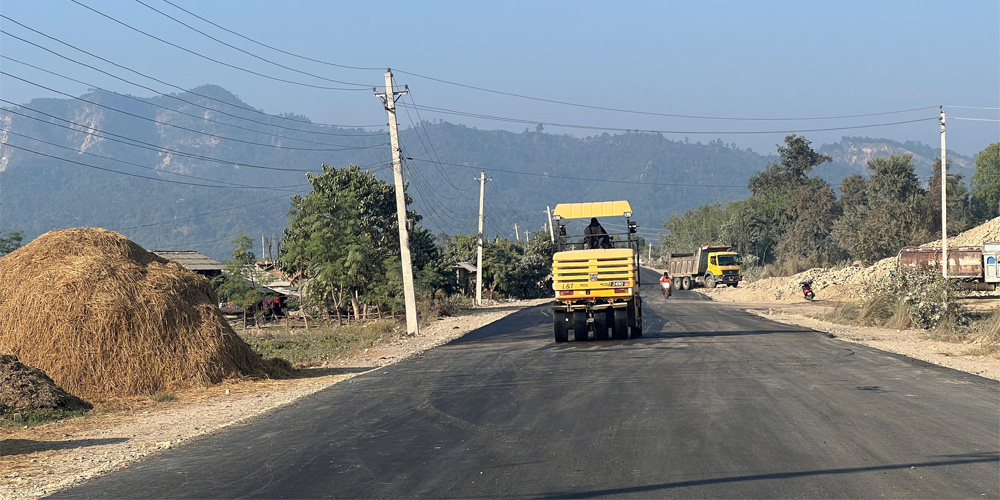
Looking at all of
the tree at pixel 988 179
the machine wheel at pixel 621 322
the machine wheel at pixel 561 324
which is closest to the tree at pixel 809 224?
the tree at pixel 988 179

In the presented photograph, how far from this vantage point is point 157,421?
13.6 metres

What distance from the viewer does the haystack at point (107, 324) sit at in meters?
16.1

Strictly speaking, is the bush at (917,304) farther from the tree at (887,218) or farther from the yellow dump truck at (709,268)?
the tree at (887,218)

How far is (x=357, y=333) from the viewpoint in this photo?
1308 inches

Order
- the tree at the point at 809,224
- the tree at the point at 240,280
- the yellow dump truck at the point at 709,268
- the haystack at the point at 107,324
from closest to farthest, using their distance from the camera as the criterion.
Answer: the haystack at the point at 107,324 → the tree at the point at 240,280 → the yellow dump truck at the point at 709,268 → the tree at the point at 809,224

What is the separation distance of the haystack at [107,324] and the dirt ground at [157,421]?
0.77 m

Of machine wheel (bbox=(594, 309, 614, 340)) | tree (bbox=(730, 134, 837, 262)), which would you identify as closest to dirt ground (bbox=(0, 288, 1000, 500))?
machine wheel (bbox=(594, 309, 614, 340))

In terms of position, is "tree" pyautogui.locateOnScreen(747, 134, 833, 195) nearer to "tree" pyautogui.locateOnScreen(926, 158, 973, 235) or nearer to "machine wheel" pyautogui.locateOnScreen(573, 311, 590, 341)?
"tree" pyautogui.locateOnScreen(926, 158, 973, 235)

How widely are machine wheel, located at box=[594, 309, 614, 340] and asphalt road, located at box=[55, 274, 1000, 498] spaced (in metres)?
6.90

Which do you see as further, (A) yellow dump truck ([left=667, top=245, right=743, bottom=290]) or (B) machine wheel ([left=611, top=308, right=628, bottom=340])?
(A) yellow dump truck ([left=667, top=245, right=743, bottom=290])

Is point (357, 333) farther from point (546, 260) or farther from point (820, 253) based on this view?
point (820, 253)

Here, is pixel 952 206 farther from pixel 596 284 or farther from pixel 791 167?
pixel 596 284

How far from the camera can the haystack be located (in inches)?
635

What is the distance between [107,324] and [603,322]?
45.2ft
